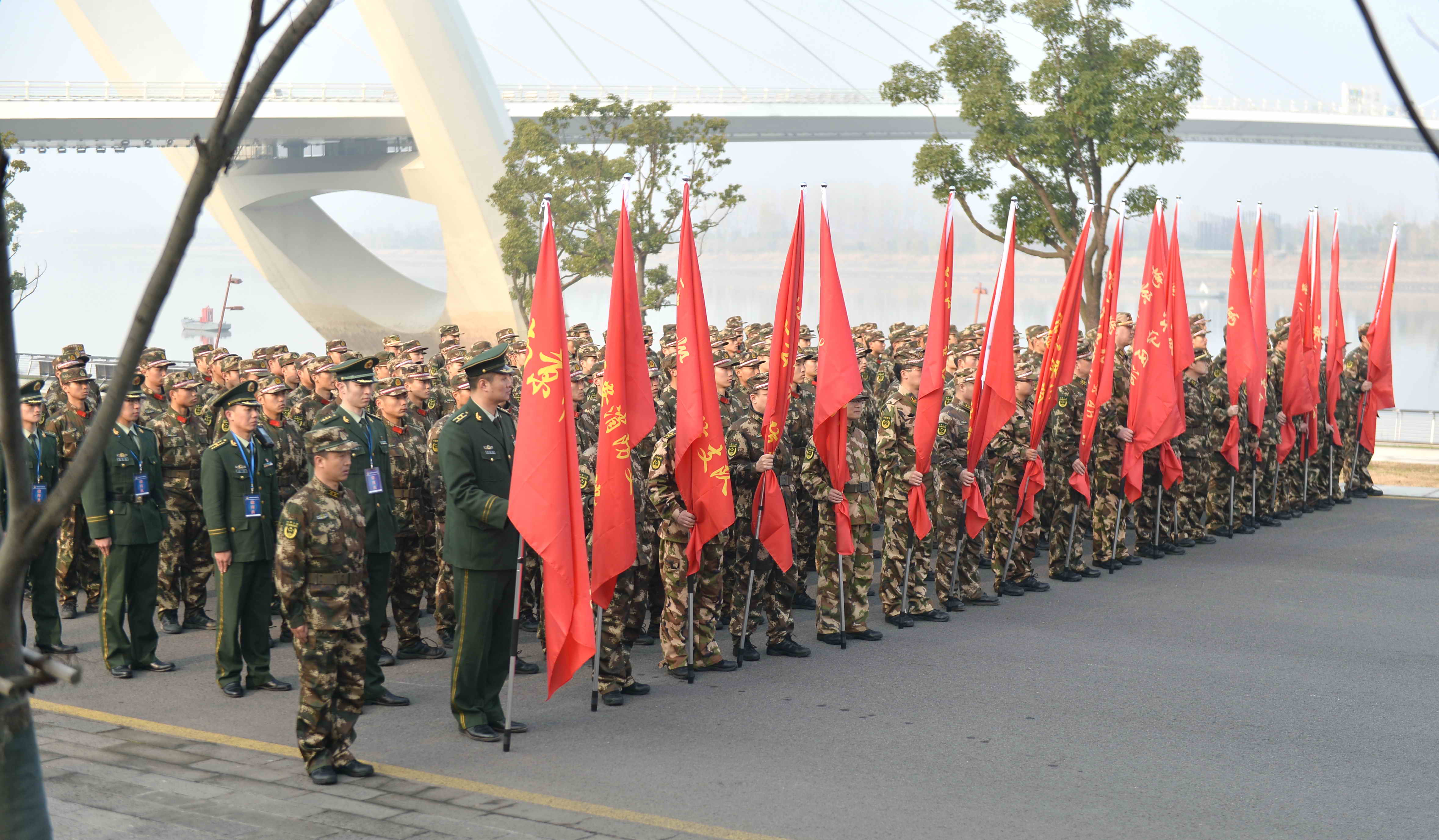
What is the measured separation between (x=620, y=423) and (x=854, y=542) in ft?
6.79

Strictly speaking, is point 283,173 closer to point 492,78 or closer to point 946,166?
point 492,78

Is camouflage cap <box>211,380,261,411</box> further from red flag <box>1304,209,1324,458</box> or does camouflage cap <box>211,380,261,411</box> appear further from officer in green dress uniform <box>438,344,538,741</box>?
red flag <box>1304,209,1324,458</box>

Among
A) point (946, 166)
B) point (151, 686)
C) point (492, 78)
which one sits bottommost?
point (151, 686)

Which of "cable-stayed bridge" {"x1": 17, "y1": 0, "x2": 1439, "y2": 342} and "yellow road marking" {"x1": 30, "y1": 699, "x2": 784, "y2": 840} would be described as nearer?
"yellow road marking" {"x1": 30, "y1": 699, "x2": 784, "y2": 840}

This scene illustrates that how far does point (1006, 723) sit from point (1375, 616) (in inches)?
158

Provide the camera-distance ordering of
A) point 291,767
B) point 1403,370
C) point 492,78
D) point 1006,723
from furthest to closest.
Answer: point 1403,370, point 492,78, point 1006,723, point 291,767

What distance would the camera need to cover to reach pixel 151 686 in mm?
6723

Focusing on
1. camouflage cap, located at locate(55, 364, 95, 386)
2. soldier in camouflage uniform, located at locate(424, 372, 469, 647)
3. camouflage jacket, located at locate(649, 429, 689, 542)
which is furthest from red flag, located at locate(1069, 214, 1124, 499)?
A: camouflage cap, located at locate(55, 364, 95, 386)

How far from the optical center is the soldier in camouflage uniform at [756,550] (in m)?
7.39

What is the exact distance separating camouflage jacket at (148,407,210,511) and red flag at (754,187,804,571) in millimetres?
3684

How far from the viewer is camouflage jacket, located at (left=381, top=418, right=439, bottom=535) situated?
7.58 m

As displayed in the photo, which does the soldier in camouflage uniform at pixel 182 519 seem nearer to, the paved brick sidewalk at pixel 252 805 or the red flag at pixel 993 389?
the paved brick sidewalk at pixel 252 805

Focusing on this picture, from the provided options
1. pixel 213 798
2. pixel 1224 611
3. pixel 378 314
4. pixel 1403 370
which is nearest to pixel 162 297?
pixel 213 798

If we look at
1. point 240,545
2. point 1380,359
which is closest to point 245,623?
point 240,545
